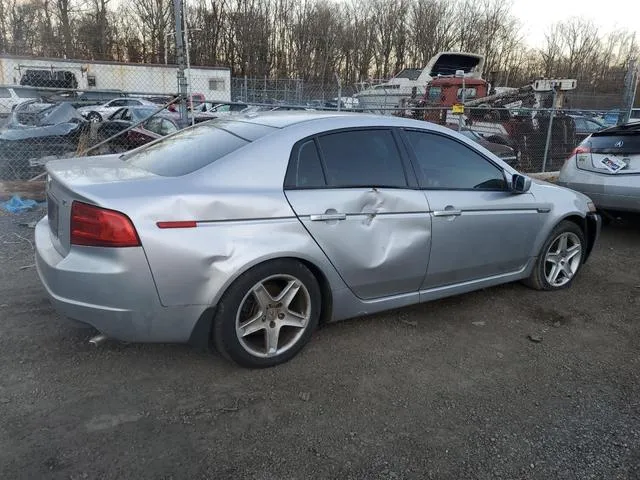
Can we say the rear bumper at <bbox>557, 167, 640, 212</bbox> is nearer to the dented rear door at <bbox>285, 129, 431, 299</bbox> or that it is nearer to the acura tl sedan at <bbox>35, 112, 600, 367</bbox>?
the acura tl sedan at <bbox>35, 112, 600, 367</bbox>

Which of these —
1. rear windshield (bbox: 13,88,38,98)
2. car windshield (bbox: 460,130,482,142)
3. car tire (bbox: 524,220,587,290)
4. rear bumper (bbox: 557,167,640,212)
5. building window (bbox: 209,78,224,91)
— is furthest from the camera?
building window (bbox: 209,78,224,91)

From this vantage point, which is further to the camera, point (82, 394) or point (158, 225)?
point (82, 394)

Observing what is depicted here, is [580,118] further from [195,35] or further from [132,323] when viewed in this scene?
[195,35]

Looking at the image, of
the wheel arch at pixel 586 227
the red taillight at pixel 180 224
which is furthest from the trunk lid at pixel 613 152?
the red taillight at pixel 180 224

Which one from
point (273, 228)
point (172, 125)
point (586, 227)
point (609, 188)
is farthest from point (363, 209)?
point (172, 125)

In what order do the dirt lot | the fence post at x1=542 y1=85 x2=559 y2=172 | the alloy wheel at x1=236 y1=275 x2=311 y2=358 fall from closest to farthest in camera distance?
the dirt lot
the alloy wheel at x1=236 y1=275 x2=311 y2=358
the fence post at x1=542 y1=85 x2=559 y2=172

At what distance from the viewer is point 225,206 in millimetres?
2664

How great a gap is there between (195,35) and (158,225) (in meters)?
45.7

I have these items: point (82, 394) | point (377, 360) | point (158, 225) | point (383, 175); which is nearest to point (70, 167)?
point (158, 225)

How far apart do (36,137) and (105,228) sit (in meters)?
8.25

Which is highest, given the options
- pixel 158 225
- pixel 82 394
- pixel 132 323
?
pixel 158 225

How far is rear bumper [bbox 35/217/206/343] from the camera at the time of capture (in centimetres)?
247

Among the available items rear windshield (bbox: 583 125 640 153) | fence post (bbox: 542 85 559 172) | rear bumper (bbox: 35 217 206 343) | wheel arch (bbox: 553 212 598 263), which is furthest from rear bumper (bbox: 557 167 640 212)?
rear bumper (bbox: 35 217 206 343)

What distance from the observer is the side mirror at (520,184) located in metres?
3.77
